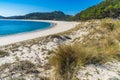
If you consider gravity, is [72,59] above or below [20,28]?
above

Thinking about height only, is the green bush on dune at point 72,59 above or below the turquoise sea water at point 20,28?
above

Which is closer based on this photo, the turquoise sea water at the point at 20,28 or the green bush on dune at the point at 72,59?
the green bush on dune at the point at 72,59

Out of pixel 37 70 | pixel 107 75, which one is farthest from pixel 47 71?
pixel 107 75

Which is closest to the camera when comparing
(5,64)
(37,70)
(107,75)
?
(107,75)

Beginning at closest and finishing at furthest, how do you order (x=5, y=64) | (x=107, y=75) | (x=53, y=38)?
(x=107, y=75) → (x=5, y=64) → (x=53, y=38)

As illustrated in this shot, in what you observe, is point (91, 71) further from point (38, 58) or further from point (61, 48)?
point (38, 58)

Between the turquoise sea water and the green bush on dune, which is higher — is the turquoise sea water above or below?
below

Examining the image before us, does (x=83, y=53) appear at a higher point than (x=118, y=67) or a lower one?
higher

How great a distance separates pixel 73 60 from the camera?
5.13 meters

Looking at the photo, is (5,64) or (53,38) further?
(53,38)

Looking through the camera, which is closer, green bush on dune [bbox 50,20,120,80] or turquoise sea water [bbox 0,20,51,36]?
green bush on dune [bbox 50,20,120,80]

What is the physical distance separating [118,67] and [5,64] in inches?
127

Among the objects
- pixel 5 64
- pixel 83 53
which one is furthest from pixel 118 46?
pixel 5 64

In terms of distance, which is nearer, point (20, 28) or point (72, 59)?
point (72, 59)
